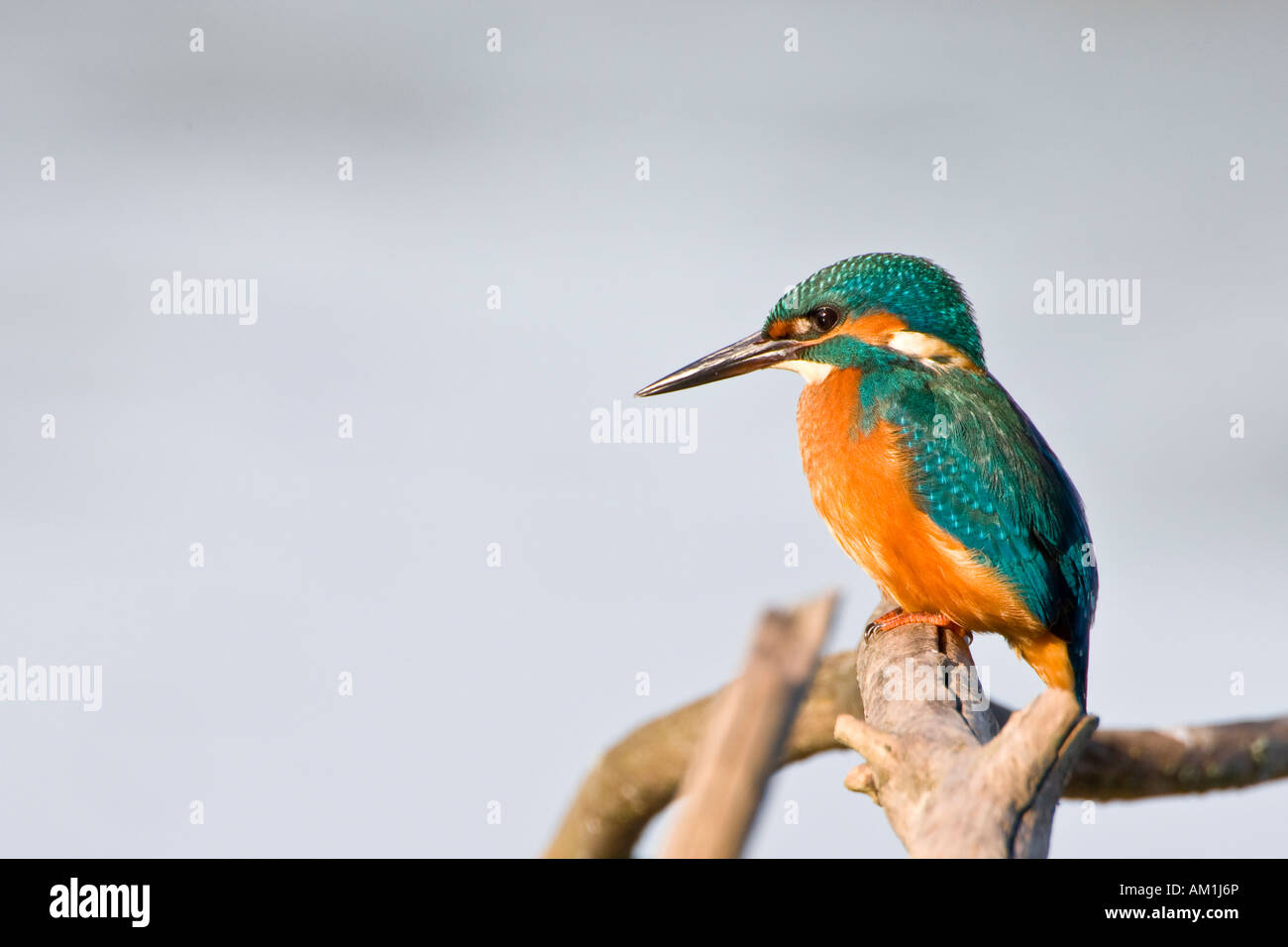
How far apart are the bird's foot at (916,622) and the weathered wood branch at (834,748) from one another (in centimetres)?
16

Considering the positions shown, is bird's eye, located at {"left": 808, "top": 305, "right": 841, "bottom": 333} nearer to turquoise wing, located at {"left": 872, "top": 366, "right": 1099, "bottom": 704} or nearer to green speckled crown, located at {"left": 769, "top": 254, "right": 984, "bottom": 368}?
green speckled crown, located at {"left": 769, "top": 254, "right": 984, "bottom": 368}

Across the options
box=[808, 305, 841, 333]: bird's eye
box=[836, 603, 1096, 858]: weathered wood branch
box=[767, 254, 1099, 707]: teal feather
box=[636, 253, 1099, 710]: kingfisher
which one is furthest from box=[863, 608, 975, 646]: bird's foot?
box=[836, 603, 1096, 858]: weathered wood branch

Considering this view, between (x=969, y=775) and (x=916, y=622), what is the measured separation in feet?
4.39

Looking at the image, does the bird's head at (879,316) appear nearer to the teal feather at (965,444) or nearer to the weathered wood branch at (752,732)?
the teal feather at (965,444)

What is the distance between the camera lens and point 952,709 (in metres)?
1.71

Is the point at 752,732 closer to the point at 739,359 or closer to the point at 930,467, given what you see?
the point at 930,467

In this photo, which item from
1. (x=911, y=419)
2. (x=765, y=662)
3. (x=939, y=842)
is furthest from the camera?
(x=911, y=419)

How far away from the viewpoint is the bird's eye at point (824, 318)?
2961 mm

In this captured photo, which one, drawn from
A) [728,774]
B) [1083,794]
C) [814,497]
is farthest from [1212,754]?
[728,774]

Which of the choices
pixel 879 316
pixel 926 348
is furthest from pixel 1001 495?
pixel 879 316
